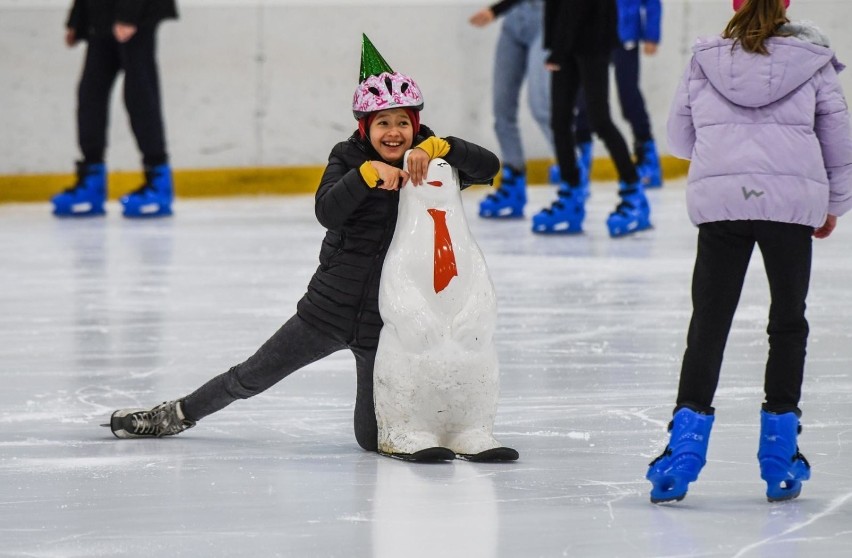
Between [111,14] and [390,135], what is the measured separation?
18.6ft

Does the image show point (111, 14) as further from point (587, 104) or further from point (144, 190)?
point (587, 104)

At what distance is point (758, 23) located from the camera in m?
2.78

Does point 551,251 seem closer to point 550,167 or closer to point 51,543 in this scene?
point 550,167

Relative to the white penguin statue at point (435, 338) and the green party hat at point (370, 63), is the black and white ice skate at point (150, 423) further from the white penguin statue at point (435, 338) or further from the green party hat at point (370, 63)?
the green party hat at point (370, 63)

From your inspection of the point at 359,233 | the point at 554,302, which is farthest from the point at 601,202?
the point at 359,233

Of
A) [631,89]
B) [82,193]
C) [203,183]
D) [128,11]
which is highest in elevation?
[128,11]

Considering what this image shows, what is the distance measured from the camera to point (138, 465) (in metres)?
3.20

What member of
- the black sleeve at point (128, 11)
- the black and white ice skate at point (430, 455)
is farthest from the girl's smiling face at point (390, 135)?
the black sleeve at point (128, 11)

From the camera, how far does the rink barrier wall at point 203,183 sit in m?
9.88

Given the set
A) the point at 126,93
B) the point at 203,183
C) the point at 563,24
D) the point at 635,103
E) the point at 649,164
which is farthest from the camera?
the point at 203,183

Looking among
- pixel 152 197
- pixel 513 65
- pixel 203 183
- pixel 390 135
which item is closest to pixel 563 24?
pixel 513 65

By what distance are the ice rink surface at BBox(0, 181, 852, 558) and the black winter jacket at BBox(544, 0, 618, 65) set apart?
1082mm

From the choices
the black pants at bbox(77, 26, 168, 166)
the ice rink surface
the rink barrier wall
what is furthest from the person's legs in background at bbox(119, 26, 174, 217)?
the ice rink surface

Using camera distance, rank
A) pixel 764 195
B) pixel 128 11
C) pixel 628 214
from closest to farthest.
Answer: pixel 764 195, pixel 628 214, pixel 128 11
